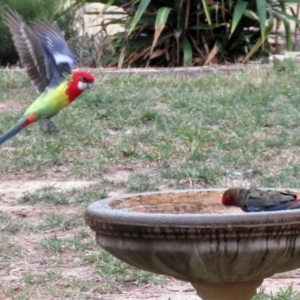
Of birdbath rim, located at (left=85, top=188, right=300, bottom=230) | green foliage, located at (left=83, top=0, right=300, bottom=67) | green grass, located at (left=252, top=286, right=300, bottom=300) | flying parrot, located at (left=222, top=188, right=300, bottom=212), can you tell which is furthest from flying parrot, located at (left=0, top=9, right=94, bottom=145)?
birdbath rim, located at (left=85, top=188, right=300, bottom=230)

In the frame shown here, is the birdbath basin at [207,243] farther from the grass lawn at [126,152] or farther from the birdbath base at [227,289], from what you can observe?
the grass lawn at [126,152]

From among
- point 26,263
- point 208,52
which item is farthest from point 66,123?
point 208,52

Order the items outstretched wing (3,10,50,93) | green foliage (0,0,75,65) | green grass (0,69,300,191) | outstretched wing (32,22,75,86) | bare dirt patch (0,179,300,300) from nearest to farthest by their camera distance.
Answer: bare dirt patch (0,179,300,300)
green grass (0,69,300,191)
outstretched wing (32,22,75,86)
outstretched wing (3,10,50,93)
green foliage (0,0,75,65)

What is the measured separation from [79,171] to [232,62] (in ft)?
15.7

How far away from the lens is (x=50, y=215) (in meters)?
6.12

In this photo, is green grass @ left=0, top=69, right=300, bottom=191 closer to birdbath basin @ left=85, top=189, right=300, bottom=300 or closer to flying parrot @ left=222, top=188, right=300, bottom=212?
flying parrot @ left=222, top=188, right=300, bottom=212

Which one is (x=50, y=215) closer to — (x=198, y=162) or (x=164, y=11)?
(x=198, y=162)

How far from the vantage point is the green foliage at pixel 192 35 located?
36.8 feet

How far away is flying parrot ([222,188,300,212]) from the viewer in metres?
3.47

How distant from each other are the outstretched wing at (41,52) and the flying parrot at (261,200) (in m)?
4.11

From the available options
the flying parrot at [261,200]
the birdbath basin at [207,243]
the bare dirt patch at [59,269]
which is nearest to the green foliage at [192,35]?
the bare dirt patch at [59,269]

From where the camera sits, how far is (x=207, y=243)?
126 inches

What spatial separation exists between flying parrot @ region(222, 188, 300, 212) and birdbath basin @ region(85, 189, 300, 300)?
0.70ft

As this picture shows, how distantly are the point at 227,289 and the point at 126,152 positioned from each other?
3.88m
